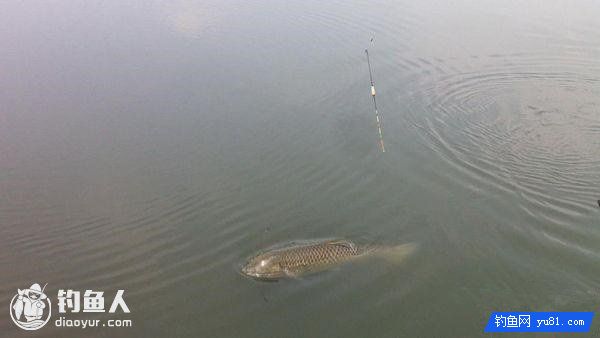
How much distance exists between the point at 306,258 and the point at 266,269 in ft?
2.22

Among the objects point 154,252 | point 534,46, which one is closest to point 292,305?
point 154,252

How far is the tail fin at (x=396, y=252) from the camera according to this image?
24.2 feet

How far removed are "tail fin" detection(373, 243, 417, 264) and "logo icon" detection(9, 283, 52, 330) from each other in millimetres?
5380

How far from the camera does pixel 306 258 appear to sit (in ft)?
23.2

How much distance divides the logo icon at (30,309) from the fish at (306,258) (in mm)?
3108

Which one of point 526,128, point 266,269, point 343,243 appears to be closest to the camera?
point 266,269

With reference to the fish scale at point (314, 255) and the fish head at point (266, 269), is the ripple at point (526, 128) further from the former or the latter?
the fish head at point (266, 269)

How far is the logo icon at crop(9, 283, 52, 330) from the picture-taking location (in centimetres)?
652

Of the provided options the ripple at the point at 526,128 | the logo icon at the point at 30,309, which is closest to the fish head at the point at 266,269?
the logo icon at the point at 30,309

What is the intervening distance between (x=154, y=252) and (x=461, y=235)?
217 inches
